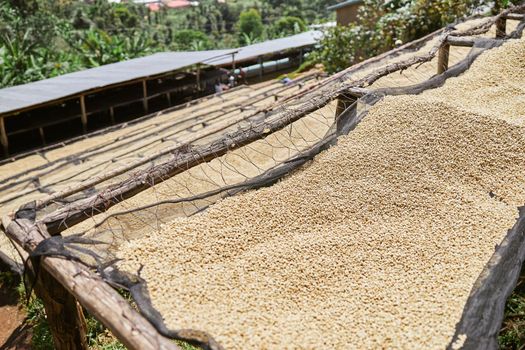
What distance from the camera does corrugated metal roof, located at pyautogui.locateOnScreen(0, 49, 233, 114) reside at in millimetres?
9625

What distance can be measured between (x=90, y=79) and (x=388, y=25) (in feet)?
21.0

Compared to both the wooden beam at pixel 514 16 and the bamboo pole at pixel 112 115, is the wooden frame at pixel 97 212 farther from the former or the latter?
the bamboo pole at pixel 112 115

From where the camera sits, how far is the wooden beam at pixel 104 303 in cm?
192

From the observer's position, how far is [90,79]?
11.1 meters

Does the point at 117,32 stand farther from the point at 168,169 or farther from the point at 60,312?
the point at 60,312

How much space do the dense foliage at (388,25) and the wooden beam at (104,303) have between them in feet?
25.9

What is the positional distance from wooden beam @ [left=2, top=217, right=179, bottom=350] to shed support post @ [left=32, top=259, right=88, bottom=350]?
22 cm

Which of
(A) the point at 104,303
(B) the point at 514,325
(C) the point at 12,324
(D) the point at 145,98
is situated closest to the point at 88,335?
(C) the point at 12,324

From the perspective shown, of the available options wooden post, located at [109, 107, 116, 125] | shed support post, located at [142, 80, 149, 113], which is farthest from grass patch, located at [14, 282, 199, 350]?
shed support post, located at [142, 80, 149, 113]

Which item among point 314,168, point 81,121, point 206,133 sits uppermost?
point 314,168

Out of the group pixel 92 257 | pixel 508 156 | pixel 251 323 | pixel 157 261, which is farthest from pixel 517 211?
pixel 92 257

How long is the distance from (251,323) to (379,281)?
66 centimetres

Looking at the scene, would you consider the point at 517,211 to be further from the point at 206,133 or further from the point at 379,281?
the point at 206,133

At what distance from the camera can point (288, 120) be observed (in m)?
3.86
